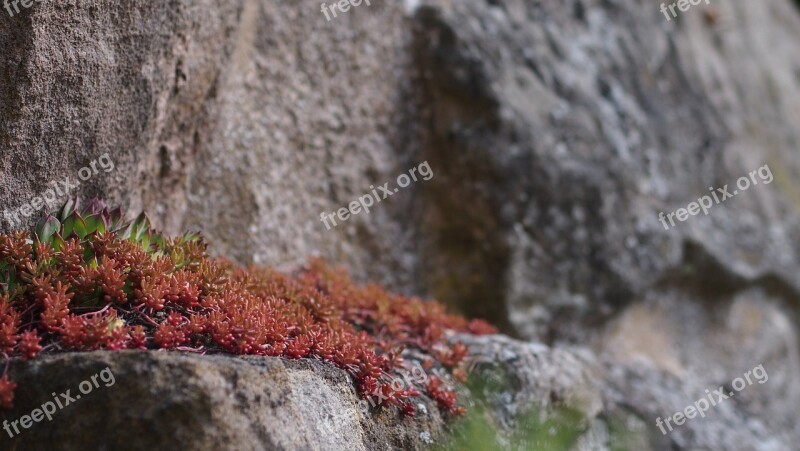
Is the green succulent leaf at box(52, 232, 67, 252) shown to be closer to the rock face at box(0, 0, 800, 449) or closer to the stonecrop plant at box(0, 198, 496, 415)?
the stonecrop plant at box(0, 198, 496, 415)

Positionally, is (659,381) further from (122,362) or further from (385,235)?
(122,362)

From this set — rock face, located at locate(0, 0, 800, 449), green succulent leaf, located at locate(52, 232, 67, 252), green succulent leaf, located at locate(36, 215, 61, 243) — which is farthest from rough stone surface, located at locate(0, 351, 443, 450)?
green succulent leaf, located at locate(36, 215, 61, 243)

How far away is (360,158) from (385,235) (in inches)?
25.4

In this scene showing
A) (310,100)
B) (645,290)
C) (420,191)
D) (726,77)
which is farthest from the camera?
(726,77)

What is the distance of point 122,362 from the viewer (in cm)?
263

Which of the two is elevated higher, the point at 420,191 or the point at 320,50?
the point at 320,50

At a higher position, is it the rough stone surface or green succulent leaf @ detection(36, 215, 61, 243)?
green succulent leaf @ detection(36, 215, 61, 243)

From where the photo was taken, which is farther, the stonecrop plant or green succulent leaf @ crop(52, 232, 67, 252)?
green succulent leaf @ crop(52, 232, 67, 252)

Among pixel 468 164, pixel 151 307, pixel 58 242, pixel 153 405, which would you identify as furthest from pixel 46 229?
pixel 468 164

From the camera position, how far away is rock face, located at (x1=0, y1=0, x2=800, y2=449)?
3.55 metres

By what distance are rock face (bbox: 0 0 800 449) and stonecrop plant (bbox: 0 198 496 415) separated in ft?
0.61

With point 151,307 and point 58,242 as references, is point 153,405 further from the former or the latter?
point 58,242

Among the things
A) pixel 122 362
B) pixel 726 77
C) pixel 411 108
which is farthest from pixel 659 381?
pixel 122 362

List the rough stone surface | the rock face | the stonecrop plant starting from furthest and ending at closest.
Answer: the rock face < the stonecrop plant < the rough stone surface
